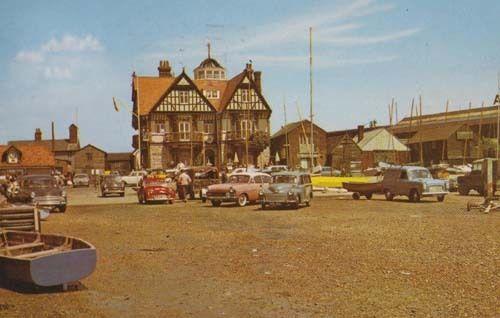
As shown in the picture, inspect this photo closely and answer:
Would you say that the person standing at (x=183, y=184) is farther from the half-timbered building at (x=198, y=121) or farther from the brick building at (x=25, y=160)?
the brick building at (x=25, y=160)

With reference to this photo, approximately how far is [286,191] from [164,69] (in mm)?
47356

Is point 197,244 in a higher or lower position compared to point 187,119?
lower

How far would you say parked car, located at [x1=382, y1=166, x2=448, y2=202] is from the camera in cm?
2802

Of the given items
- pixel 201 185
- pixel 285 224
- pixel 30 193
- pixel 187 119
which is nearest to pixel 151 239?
pixel 285 224

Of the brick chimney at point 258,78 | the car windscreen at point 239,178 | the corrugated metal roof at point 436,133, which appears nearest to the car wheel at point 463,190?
the car windscreen at point 239,178

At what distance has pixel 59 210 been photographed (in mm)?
26266

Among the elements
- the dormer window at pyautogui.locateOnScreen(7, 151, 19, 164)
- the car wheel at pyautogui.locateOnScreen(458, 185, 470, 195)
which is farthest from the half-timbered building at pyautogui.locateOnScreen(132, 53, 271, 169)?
the car wheel at pyautogui.locateOnScreen(458, 185, 470, 195)

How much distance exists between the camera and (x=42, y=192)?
25125 millimetres

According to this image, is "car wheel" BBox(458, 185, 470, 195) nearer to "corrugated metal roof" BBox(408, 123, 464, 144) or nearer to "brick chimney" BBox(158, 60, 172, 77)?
"brick chimney" BBox(158, 60, 172, 77)

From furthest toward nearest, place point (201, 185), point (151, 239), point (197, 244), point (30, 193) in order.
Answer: point (201, 185)
point (30, 193)
point (151, 239)
point (197, 244)

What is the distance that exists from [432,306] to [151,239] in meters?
9.13

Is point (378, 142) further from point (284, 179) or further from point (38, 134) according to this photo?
point (38, 134)

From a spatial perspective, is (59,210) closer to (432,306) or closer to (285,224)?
(285,224)

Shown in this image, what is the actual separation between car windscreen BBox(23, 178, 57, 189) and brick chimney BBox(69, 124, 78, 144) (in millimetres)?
72823
